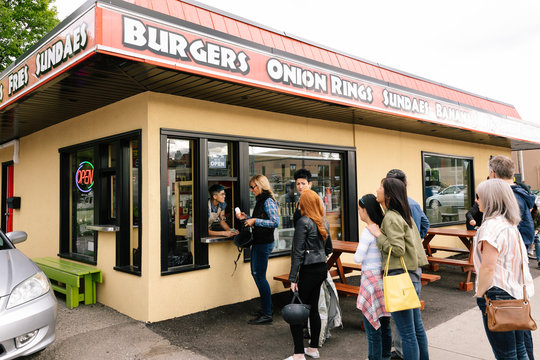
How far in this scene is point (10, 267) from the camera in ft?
12.4

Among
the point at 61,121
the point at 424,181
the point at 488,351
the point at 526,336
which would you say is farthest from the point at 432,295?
the point at 61,121

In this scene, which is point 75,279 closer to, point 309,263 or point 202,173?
point 202,173

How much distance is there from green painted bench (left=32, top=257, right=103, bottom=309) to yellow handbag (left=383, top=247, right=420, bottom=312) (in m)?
4.37

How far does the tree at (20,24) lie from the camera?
16797mm

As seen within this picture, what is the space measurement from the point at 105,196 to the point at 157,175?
1.67 m

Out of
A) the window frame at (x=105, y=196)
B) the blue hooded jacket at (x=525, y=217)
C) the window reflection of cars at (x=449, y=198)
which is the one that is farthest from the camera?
the window reflection of cars at (x=449, y=198)

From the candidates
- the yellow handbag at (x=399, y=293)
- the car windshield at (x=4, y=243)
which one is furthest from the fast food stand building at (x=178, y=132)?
the yellow handbag at (x=399, y=293)

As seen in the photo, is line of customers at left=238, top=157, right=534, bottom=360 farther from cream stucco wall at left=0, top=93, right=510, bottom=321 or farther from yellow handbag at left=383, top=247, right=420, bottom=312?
cream stucco wall at left=0, top=93, right=510, bottom=321

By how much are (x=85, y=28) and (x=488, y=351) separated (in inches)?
205

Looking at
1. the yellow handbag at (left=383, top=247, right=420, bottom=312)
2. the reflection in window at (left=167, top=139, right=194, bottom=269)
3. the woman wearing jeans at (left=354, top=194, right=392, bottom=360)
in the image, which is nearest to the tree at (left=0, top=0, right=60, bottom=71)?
the reflection in window at (left=167, top=139, right=194, bottom=269)

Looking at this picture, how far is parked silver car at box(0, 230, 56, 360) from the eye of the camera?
3242mm

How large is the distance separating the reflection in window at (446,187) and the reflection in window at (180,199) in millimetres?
6289

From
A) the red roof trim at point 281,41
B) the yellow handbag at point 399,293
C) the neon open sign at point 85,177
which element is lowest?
the yellow handbag at point 399,293

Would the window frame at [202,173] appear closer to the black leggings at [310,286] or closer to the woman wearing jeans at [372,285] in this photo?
the black leggings at [310,286]
